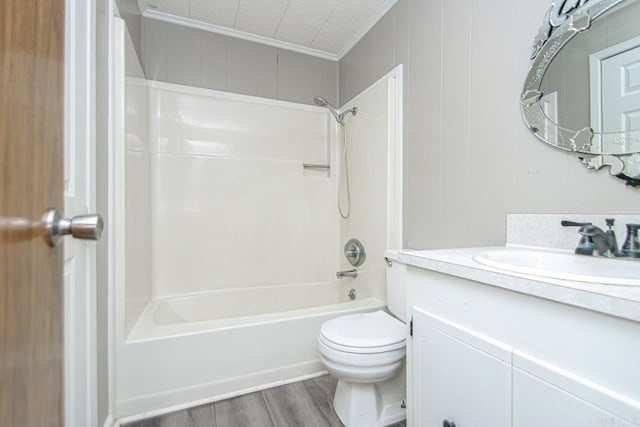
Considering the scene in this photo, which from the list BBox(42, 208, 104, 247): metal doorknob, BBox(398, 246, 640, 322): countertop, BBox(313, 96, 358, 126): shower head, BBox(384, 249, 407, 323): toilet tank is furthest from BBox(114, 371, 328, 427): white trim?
BBox(313, 96, 358, 126): shower head

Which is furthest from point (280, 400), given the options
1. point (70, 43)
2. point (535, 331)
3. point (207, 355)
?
point (70, 43)

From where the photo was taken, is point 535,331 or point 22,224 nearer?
point 22,224

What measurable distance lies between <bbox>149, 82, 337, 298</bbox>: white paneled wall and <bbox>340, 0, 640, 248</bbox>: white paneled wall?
0.95 metres

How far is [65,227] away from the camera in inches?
19.0

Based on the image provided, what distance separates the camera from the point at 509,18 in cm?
121

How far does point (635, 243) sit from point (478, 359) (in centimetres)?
57

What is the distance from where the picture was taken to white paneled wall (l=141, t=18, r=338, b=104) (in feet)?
6.92

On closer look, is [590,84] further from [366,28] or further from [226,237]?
[226,237]

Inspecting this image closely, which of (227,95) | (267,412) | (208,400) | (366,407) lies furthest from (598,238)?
(227,95)

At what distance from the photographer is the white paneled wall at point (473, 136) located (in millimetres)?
1074

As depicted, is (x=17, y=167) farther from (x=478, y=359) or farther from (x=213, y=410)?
(x=213, y=410)

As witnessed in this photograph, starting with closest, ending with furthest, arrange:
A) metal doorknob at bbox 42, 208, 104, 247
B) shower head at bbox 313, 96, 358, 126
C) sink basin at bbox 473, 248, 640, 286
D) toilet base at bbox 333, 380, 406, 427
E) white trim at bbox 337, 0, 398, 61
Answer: metal doorknob at bbox 42, 208, 104, 247 → sink basin at bbox 473, 248, 640, 286 → toilet base at bbox 333, 380, 406, 427 → white trim at bbox 337, 0, 398, 61 → shower head at bbox 313, 96, 358, 126

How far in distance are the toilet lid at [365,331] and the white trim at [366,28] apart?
6.36 ft

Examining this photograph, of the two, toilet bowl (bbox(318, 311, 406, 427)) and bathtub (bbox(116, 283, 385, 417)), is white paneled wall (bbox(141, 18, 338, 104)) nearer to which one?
bathtub (bbox(116, 283, 385, 417))
